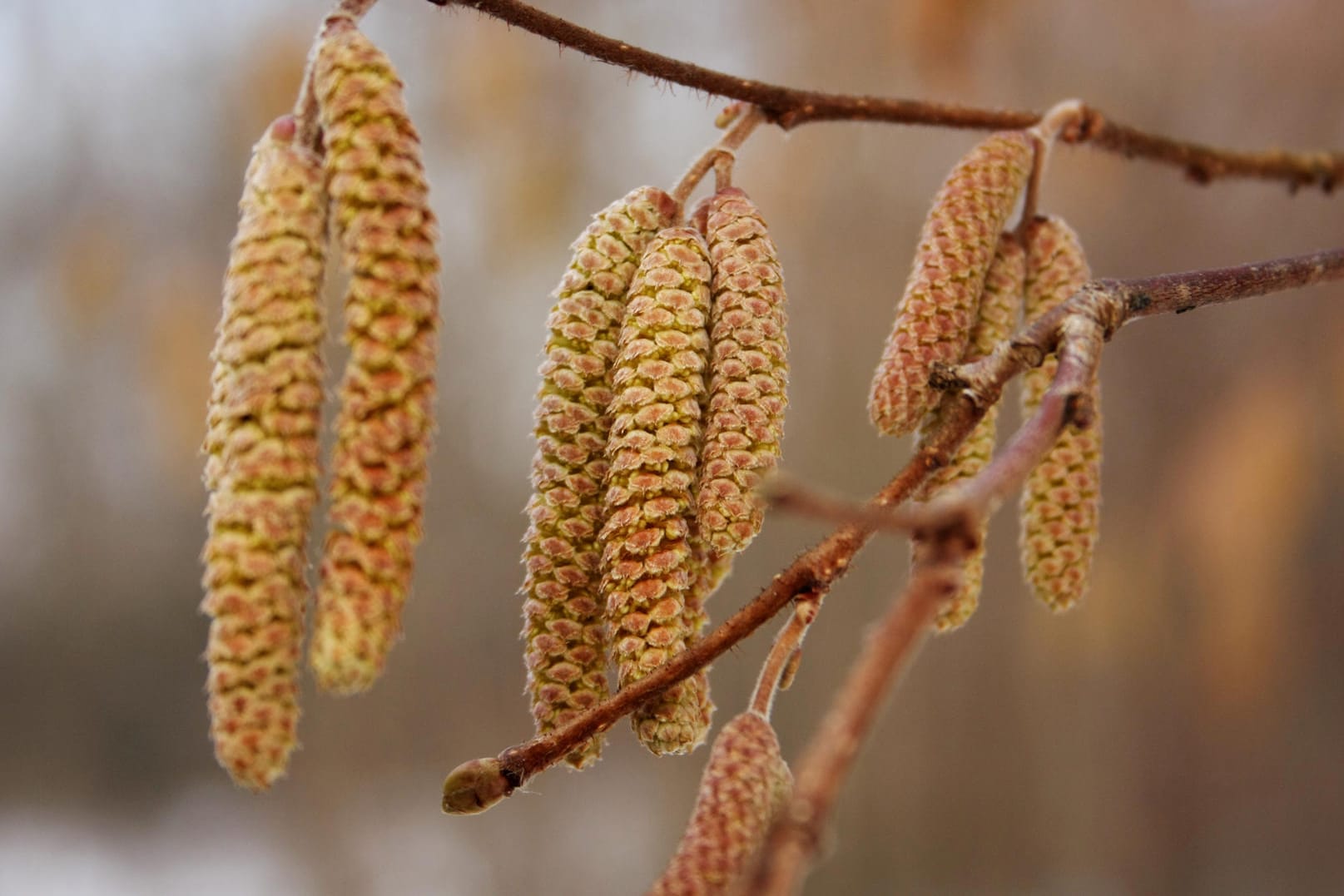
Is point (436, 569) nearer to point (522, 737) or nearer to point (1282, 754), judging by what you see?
point (522, 737)

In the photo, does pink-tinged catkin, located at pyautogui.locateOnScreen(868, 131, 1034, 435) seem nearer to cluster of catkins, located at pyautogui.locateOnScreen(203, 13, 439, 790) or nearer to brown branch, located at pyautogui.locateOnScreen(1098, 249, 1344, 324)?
brown branch, located at pyautogui.locateOnScreen(1098, 249, 1344, 324)

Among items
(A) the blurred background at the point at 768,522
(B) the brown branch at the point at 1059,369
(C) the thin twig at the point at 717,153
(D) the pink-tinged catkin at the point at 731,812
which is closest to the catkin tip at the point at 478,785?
(D) the pink-tinged catkin at the point at 731,812

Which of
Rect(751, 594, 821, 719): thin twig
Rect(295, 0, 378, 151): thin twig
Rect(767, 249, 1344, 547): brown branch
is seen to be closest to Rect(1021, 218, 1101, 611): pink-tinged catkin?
Rect(767, 249, 1344, 547): brown branch

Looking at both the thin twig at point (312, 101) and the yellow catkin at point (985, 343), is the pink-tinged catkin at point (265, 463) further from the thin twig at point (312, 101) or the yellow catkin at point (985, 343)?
the yellow catkin at point (985, 343)

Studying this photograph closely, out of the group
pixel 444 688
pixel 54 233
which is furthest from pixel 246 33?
pixel 444 688

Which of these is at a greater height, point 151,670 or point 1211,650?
point 1211,650
